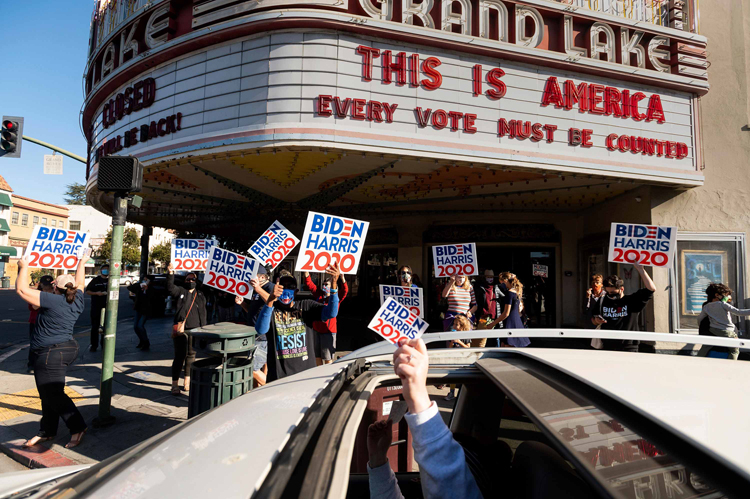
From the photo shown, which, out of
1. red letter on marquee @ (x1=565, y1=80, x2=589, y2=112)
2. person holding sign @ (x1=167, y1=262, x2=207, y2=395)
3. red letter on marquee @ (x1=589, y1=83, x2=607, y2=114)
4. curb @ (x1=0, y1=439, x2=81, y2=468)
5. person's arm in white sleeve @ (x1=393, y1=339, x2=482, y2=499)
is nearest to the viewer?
person's arm in white sleeve @ (x1=393, y1=339, x2=482, y2=499)

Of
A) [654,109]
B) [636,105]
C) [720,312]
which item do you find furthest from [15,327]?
[654,109]

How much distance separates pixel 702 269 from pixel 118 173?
11.5 m

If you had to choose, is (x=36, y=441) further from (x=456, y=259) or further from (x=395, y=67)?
(x=395, y=67)

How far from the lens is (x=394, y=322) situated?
5.80 meters

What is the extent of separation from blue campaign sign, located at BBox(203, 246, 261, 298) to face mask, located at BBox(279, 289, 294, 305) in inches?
67.4

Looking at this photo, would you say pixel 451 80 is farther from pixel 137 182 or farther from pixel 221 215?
pixel 221 215

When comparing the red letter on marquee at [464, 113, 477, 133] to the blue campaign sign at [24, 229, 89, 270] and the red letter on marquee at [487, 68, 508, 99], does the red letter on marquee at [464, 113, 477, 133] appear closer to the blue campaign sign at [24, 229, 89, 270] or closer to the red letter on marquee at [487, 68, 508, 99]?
the red letter on marquee at [487, 68, 508, 99]

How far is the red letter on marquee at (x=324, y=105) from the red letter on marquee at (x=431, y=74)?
187 cm

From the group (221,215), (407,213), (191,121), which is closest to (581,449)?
(191,121)

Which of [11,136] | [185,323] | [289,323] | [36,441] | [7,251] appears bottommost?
[36,441]

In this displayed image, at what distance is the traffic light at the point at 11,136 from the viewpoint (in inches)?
428

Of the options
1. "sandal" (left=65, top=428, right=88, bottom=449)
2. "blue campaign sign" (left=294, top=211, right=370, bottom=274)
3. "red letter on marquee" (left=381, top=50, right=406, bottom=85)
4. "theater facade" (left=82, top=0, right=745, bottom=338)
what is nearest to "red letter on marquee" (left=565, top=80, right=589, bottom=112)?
"theater facade" (left=82, top=0, right=745, bottom=338)

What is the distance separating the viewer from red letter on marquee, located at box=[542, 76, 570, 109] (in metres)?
8.34

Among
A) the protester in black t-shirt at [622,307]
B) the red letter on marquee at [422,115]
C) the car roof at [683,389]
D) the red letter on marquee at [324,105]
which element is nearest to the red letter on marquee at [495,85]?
the red letter on marquee at [422,115]
